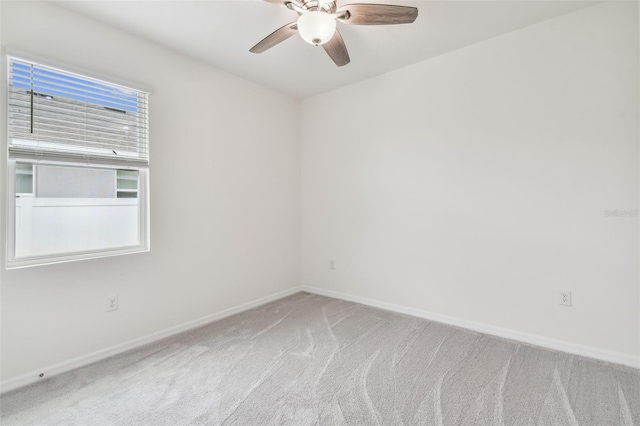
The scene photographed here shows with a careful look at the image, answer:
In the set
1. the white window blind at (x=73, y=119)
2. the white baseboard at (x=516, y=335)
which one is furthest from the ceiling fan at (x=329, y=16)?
the white baseboard at (x=516, y=335)

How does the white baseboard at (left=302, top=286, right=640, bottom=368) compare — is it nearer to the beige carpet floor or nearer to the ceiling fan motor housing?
the beige carpet floor

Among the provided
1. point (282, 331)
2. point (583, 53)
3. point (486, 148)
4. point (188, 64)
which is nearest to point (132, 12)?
point (188, 64)

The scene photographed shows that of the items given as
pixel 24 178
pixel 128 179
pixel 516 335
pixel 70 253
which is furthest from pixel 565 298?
pixel 24 178

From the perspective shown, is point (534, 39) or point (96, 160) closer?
point (96, 160)

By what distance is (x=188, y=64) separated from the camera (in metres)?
2.80

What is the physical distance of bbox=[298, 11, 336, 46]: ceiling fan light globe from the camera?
1679mm

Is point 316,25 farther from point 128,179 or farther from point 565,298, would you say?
point 565,298

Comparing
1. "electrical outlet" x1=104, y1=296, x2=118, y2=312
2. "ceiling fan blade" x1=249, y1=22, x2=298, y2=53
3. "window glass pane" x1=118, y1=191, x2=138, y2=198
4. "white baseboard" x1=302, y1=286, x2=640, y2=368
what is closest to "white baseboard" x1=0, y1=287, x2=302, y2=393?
"electrical outlet" x1=104, y1=296, x2=118, y2=312

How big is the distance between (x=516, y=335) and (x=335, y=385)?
167 centimetres

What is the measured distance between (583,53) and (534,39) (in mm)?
358

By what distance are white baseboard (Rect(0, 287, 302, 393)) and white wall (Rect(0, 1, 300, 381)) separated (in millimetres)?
39

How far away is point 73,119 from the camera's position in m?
2.17

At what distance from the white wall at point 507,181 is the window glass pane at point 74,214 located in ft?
7.36

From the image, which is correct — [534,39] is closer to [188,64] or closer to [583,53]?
[583,53]
